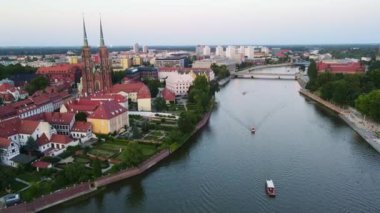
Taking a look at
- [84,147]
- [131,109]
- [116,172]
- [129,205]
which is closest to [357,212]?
[129,205]

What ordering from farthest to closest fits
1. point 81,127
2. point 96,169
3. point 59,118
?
point 59,118
point 81,127
point 96,169

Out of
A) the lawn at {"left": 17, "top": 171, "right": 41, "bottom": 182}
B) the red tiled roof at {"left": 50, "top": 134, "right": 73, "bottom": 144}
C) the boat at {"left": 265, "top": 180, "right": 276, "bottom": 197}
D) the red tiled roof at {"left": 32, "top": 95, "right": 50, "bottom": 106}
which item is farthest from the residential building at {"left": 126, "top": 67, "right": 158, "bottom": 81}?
the boat at {"left": 265, "top": 180, "right": 276, "bottom": 197}

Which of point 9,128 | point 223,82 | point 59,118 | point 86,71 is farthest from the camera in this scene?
point 223,82

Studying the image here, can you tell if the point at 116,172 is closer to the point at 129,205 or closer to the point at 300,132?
the point at 129,205

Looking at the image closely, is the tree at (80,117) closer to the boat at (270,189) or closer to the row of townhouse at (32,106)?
the row of townhouse at (32,106)

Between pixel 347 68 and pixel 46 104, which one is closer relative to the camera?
pixel 46 104

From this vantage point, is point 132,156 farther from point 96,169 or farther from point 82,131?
point 82,131

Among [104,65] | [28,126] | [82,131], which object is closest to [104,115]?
[82,131]

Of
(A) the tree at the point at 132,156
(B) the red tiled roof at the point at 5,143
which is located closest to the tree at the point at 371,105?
(A) the tree at the point at 132,156
